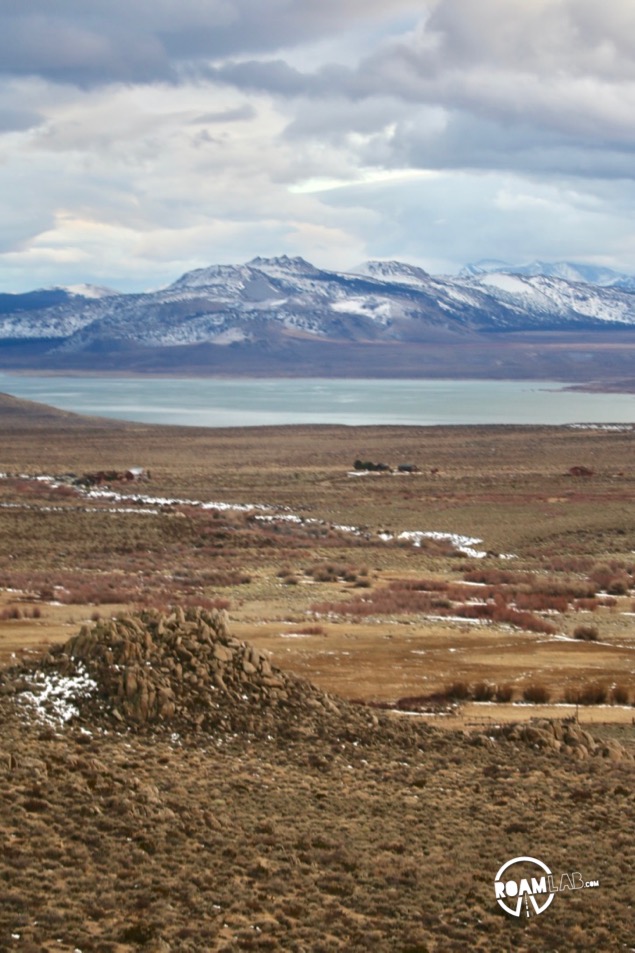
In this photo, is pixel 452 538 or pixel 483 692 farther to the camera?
pixel 452 538

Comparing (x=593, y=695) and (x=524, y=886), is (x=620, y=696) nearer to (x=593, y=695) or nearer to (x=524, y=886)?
(x=593, y=695)

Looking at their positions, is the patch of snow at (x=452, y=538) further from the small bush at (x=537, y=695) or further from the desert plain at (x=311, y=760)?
the small bush at (x=537, y=695)

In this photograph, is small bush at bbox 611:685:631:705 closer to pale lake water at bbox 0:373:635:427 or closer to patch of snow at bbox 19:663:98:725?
patch of snow at bbox 19:663:98:725

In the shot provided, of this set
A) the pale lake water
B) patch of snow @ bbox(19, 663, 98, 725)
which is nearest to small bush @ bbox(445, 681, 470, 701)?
patch of snow @ bbox(19, 663, 98, 725)

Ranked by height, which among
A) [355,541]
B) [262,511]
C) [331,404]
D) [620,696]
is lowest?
[620,696]

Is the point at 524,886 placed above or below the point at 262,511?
below

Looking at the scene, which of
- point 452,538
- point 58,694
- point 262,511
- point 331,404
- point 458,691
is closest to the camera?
point 58,694

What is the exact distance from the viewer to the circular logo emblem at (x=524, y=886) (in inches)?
375

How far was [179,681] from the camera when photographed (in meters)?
13.9

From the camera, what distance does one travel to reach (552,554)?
120ft

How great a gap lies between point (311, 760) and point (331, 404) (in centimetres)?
12919

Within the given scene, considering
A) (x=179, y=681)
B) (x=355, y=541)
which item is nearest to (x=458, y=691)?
(x=179, y=681)

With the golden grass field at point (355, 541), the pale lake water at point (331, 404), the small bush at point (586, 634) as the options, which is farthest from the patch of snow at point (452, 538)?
the pale lake water at point (331, 404)

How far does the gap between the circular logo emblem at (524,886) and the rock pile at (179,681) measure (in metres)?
3.89
